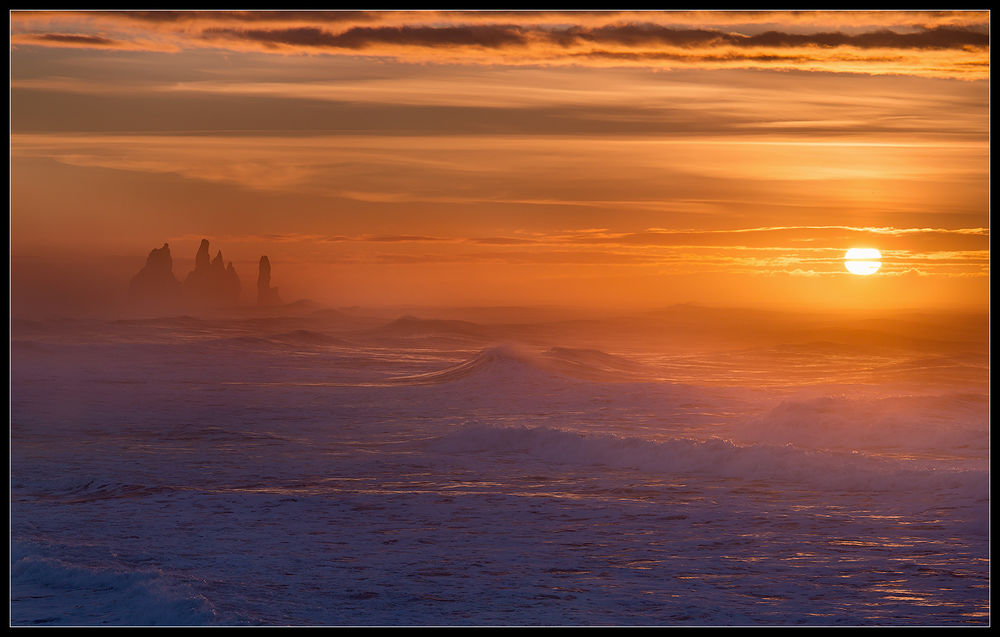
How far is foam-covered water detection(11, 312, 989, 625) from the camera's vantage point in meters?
9.55

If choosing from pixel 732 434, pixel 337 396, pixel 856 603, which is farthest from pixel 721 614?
pixel 337 396

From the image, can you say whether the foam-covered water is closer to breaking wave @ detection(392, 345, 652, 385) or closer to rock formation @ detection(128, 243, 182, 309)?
breaking wave @ detection(392, 345, 652, 385)

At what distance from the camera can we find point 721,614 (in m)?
9.21

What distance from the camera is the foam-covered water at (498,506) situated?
9555 mm

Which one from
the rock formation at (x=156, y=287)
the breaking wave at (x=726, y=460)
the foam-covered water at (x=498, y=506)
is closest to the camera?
the foam-covered water at (x=498, y=506)

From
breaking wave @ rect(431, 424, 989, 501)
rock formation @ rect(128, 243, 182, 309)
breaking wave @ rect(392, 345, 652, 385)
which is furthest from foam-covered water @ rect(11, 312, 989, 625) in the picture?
rock formation @ rect(128, 243, 182, 309)

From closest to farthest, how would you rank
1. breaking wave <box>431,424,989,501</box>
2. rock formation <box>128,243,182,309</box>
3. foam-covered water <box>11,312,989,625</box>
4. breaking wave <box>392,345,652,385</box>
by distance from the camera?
foam-covered water <box>11,312,989,625</box> < breaking wave <box>431,424,989,501</box> < breaking wave <box>392,345,652,385</box> < rock formation <box>128,243,182,309</box>

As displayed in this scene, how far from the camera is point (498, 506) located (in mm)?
14055

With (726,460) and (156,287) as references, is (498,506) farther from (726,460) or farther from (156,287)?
(156,287)

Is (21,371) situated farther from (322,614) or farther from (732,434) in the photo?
(322,614)

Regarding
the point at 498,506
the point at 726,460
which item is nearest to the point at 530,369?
the point at 726,460

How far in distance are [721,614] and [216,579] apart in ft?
16.6

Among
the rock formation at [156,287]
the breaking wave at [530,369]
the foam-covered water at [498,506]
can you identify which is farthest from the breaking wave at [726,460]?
the rock formation at [156,287]

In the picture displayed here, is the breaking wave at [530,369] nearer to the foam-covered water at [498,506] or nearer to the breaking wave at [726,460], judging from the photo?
the foam-covered water at [498,506]
